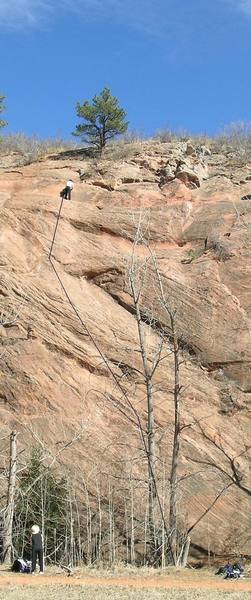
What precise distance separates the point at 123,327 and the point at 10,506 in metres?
6.18

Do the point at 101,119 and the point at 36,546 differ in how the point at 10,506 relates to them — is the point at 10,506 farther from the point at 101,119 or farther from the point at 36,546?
the point at 101,119

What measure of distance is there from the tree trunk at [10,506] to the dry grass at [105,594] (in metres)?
4.64

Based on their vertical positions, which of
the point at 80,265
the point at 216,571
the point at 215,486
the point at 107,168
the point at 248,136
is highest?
the point at 248,136

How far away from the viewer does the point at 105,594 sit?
13.6 meters

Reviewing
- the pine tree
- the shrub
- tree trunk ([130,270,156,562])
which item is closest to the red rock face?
the shrub

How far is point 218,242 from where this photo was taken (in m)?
24.6

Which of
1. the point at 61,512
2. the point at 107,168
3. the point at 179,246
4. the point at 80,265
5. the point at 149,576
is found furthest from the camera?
the point at 107,168

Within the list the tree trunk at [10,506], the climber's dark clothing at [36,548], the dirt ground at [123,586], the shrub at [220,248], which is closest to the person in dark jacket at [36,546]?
the climber's dark clothing at [36,548]

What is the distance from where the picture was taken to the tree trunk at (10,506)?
18688mm

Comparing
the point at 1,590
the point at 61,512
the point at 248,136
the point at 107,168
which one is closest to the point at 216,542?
the point at 61,512

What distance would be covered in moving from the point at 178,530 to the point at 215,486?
1.44 m

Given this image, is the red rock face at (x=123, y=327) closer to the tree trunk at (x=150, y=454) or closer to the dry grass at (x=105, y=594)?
the tree trunk at (x=150, y=454)

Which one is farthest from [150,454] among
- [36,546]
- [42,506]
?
[36,546]

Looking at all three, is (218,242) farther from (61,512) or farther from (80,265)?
(61,512)
